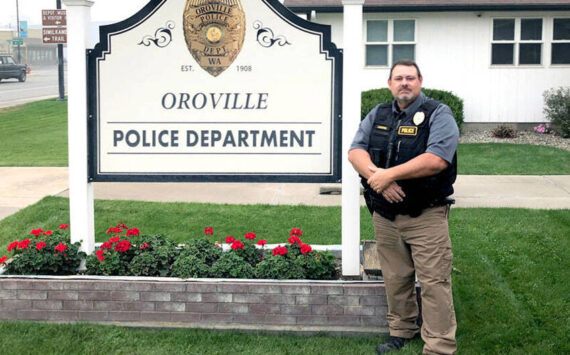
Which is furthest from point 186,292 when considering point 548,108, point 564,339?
point 548,108

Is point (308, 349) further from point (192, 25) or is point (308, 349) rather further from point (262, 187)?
point (262, 187)

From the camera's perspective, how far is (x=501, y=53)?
16.6 metres

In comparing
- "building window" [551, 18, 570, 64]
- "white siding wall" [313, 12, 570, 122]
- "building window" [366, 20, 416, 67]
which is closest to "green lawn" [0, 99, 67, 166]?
"white siding wall" [313, 12, 570, 122]

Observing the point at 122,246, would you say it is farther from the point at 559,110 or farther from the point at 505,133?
the point at 559,110

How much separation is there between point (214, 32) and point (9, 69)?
39.8 meters

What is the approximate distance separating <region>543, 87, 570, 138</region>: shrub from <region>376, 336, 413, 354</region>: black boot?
1190cm

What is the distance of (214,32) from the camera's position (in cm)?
509

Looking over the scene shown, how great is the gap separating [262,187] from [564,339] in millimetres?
5771

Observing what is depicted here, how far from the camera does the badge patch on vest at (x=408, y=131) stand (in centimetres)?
418

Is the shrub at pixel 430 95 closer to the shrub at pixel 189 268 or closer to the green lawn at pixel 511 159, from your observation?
the green lawn at pixel 511 159

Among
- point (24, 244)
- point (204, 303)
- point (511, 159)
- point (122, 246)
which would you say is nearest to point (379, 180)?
→ point (204, 303)

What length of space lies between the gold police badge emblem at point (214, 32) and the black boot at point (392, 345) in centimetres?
218

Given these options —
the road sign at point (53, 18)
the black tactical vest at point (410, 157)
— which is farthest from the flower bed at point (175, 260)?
the road sign at point (53, 18)

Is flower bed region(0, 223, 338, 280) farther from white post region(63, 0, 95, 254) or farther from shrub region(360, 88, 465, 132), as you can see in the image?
shrub region(360, 88, 465, 132)
